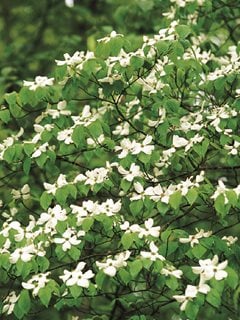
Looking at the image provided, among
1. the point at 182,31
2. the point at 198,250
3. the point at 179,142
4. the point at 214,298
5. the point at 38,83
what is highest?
the point at 182,31

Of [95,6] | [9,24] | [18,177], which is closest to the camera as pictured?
[18,177]

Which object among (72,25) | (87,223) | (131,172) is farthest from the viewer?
(72,25)

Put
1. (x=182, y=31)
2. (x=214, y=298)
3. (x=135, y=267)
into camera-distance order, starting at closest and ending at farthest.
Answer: (x=214, y=298)
(x=135, y=267)
(x=182, y=31)

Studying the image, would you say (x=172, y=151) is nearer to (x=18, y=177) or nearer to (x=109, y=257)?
(x=109, y=257)

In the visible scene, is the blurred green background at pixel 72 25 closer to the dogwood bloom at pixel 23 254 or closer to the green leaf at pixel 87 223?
the green leaf at pixel 87 223

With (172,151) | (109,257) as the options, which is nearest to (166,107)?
(172,151)

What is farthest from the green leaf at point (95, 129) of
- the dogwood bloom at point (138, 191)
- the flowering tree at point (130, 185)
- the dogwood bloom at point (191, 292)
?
the dogwood bloom at point (191, 292)

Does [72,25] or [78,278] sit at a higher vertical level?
[78,278]

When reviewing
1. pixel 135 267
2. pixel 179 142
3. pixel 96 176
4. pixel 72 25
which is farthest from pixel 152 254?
pixel 72 25

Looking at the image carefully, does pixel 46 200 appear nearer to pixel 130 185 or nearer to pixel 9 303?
pixel 130 185
